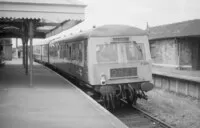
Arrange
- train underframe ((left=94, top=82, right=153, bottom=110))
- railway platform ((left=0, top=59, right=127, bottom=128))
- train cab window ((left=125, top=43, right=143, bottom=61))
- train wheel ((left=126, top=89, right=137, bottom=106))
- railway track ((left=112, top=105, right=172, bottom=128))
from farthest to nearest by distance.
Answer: train cab window ((left=125, top=43, right=143, bottom=61)), train wheel ((left=126, top=89, right=137, bottom=106)), train underframe ((left=94, top=82, right=153, bottom=110)), railway track ((left=112, top=105, right=172, bottom=128)), railway platform ((left=0, top=59, right=127, bottom=128))

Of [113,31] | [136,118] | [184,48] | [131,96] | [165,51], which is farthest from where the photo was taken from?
[165,51]

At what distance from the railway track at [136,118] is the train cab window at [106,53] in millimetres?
1909

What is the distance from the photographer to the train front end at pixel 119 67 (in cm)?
1072

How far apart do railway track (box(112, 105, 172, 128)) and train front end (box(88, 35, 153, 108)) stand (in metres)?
0.41

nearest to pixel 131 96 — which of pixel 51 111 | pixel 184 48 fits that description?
pixel 51 111

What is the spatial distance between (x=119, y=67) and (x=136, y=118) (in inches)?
71.2

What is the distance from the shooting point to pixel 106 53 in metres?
11.1

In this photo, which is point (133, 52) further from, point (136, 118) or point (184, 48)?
point (184, 48)

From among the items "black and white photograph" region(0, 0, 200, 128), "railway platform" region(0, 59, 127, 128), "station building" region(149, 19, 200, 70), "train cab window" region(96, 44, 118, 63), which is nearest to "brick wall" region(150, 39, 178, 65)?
"station building" region(149, 19, 200, 70)

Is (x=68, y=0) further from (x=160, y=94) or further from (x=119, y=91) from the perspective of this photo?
(x=160, y=94)

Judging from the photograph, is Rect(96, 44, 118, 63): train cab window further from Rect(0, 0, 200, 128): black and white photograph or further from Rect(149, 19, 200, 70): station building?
Rect(149, 19, 200, 70): station building

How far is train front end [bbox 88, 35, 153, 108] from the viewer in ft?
35.2

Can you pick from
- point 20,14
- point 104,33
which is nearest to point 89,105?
point 104,33

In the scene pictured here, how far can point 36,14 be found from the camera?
12273 mm
